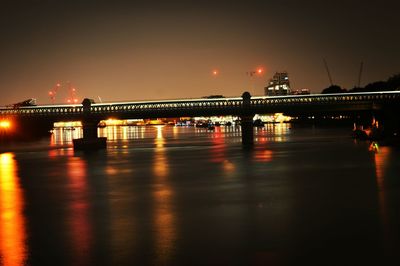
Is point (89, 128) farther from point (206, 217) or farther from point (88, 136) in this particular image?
point (206, 217)

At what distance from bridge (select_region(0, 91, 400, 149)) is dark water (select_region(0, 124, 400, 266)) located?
6805cm

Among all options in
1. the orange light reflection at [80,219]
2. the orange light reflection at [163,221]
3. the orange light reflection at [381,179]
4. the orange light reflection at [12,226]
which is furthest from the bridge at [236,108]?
the orange light reflection at [12,226]

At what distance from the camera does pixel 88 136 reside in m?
134

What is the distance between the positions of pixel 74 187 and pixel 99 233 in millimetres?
23347

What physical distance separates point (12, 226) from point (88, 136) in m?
101

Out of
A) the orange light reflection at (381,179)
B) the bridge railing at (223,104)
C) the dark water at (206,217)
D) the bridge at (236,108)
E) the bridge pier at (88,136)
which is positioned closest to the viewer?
the dark water at (206,217)

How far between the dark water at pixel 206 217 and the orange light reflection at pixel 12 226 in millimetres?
67

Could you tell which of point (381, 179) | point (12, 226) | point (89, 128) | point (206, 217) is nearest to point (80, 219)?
point (12, 226)

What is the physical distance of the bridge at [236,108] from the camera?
133000 millimetres

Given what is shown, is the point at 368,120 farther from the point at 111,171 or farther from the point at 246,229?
the point at 246,229

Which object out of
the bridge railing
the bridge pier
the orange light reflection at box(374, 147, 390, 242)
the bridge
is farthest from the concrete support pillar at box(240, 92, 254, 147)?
the orange light reflection at box(374, 147, 390, 242)

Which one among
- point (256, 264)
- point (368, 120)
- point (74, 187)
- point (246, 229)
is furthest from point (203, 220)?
point (368, 120)

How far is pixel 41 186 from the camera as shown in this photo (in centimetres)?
5534

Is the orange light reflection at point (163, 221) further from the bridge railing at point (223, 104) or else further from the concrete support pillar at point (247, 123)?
the bridge railing at point (223, 104)
